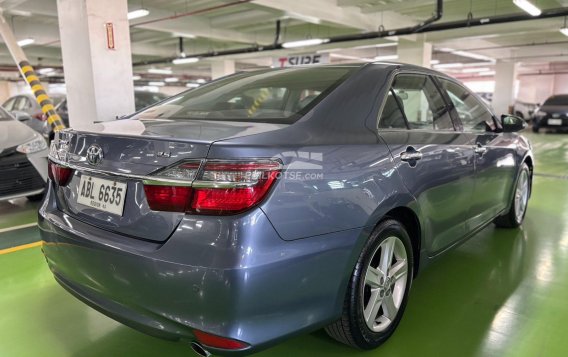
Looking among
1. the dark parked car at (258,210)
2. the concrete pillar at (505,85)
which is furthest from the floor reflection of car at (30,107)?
the concrete pillar at (505,85)

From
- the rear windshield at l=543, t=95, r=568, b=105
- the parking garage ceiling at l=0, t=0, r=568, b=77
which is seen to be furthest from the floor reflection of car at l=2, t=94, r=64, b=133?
the rear windshield at l=543, t=95, r=568, b=105

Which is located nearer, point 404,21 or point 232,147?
point 232,147

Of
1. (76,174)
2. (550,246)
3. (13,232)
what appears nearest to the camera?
(76,174)

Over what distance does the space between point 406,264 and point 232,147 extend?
117 centimetres

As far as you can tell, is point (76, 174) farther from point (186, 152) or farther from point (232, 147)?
point (232, 147)

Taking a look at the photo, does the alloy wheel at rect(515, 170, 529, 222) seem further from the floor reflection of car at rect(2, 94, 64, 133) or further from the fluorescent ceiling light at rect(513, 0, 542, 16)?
the floor reflection of car at rect(2, 94, 64, 133)

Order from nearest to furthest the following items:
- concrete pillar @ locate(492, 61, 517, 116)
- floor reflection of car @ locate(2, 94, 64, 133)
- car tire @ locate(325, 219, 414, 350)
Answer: car tire @ locate(325, 219, 414, 350) < floor reflection of car @ locate(2, 94, 64, 133) < concrete pillar @ locate(492, 61, 517, 116)

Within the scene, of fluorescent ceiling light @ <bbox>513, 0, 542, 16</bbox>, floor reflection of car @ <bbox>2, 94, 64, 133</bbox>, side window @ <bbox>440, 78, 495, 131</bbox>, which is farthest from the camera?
floor reflection of car @ <bbox>2, 94, 64, 133</bbox>

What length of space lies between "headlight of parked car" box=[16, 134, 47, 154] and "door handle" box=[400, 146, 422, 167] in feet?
12.8

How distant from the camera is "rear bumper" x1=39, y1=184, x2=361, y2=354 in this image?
1325 mm

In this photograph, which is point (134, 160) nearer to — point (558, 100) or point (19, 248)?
point (19, 248)

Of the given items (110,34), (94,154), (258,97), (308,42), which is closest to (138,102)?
(308,42)

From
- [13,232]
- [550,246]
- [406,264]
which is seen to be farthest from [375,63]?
[13,232]

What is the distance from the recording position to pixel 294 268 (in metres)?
1.44
